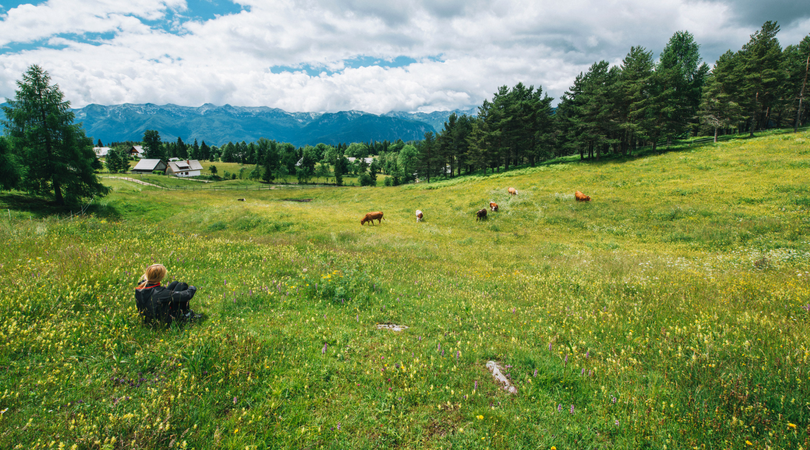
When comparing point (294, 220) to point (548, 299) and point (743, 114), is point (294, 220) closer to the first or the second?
point (548, 299)

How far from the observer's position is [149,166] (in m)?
124

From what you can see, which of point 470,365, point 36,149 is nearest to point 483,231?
point 470,365

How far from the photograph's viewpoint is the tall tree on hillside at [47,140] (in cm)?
2958

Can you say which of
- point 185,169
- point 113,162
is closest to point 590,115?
point 185,169

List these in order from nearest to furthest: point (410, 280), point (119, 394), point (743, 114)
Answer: point (119, 394), point (410, 280), point (743, 114)

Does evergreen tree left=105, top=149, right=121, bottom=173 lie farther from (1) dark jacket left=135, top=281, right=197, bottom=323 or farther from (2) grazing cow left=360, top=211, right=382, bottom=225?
(1) dark jacket left=135, top=281, right=197, bottom=323

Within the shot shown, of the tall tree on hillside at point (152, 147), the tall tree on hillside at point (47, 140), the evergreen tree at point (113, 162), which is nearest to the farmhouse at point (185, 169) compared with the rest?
the evergreen tree at point (113, 162)

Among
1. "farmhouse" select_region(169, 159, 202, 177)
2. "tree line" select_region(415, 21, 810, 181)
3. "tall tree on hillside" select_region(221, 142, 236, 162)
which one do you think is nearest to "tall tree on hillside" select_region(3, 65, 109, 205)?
"tree line" select_region(415, 21, 810, 181)

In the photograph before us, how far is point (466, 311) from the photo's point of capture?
7.91 m

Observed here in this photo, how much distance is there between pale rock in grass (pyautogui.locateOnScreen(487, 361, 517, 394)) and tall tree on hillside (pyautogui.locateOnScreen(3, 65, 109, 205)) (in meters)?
46.0

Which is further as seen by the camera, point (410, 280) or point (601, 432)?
point (410, 280)

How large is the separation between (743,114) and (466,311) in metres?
77.5

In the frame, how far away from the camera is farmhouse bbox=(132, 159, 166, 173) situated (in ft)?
406

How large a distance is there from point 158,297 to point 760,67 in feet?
272
